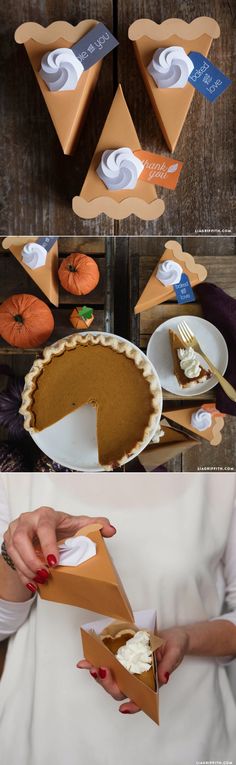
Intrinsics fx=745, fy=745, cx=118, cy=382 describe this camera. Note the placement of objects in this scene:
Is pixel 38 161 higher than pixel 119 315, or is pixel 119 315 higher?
pixel 38 161

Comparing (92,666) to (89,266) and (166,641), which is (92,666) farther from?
(89,266)

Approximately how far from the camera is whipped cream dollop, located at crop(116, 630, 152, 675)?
1.33 meters

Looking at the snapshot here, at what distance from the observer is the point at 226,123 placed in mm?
1534

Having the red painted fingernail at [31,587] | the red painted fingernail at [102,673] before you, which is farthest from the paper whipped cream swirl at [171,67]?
the red painted fingernail at [102,673]

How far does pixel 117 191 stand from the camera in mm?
1496

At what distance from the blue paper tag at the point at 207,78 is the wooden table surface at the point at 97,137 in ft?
0.08

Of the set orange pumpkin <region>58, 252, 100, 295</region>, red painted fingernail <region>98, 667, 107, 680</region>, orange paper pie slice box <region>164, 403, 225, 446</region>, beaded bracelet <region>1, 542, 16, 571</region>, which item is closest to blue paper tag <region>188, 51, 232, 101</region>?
orange pumpkin <region>58, 252, 100, 295</region>

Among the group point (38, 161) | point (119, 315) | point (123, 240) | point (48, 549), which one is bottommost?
point (48, 549)

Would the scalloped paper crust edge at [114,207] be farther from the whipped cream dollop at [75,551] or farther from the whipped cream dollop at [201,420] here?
the whipped cream dollop at [75,551]

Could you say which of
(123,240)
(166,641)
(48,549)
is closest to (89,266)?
(123,240)

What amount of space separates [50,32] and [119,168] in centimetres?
31

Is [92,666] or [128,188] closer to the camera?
[92,666]

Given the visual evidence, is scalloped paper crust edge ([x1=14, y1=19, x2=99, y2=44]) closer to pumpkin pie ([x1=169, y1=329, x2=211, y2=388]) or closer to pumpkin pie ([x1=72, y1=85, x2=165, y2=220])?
pumpkin pie ([x1=72, y1=85, x2=165, y2=220])

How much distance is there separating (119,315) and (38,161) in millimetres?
362
